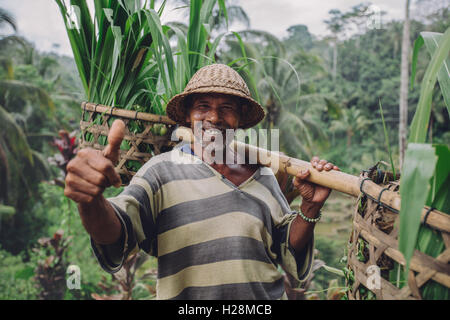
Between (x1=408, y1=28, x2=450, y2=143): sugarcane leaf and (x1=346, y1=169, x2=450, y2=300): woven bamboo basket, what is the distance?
0.47 feet

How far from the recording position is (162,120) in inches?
52.2

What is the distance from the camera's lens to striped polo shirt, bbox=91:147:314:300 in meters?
1.11

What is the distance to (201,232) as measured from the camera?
1135mm

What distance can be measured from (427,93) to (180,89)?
91cm

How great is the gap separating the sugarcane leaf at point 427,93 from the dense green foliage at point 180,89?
513 millimetres

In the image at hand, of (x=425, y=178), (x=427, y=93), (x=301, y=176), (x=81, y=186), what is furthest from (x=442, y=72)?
(x=81, y=186)

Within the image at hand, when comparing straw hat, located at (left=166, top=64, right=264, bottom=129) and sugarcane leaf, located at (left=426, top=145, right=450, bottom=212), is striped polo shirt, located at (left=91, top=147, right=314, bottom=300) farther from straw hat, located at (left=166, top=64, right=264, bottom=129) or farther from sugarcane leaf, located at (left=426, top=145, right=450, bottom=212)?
sugarcane leaf, located at (left=426, top=145, right=450, bottom=212)

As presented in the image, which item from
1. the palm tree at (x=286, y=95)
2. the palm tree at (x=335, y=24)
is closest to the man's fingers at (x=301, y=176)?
the palm tree at (x=286, y=95)

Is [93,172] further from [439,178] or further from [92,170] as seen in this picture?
[439,178]

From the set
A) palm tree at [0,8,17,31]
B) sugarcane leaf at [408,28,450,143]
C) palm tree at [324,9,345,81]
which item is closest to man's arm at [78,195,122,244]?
sugarcane leaf at [408,28,450,143]

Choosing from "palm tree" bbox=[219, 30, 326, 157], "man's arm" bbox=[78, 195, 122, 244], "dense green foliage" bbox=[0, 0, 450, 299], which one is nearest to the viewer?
"man's arm" bbox=[78, 195, 122, 244]

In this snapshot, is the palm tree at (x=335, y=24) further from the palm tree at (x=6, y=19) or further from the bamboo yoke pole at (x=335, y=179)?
the bamboo yoke pole at (x=335, y=179)
